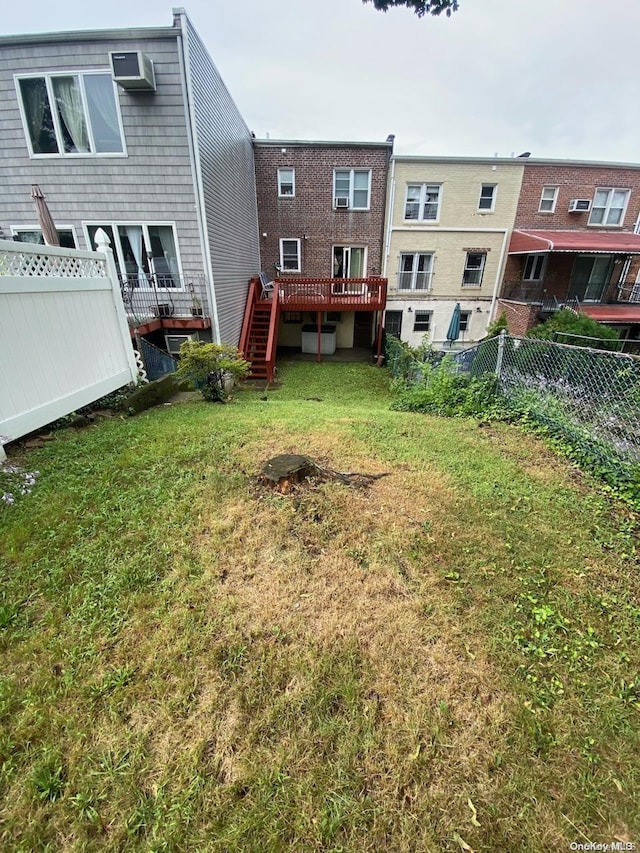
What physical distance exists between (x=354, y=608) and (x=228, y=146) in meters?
11.6

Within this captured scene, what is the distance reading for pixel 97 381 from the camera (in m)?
4.82

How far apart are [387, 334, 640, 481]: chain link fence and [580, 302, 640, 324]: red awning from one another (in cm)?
1029

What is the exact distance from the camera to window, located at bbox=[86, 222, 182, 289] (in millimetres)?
8102

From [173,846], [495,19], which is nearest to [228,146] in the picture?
[495,19]

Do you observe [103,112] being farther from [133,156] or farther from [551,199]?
[551,199]

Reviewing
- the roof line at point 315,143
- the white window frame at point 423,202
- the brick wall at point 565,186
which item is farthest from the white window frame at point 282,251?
the brick wall at point 565,186

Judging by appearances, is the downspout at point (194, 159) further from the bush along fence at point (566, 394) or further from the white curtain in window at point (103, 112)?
the bush along fence at point (566, 394)

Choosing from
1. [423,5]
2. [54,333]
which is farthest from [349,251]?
[54,333]

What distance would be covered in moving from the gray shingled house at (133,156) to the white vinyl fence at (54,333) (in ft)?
8.38

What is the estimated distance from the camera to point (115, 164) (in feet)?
25.1

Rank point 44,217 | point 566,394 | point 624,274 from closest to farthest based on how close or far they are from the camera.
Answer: point 566,394, point 44,217, point 624,274

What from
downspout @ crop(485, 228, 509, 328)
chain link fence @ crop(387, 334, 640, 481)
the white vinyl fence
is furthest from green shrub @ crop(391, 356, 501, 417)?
downspout @ crop(485, 228, 509, 328)

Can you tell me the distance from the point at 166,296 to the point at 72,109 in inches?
159

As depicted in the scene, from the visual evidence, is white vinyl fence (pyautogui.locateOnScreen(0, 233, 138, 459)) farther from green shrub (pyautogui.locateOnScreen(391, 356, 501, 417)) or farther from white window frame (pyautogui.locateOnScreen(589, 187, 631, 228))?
white window frame (pyautogui.locateOnScreen(589, 187, 631, 228))
